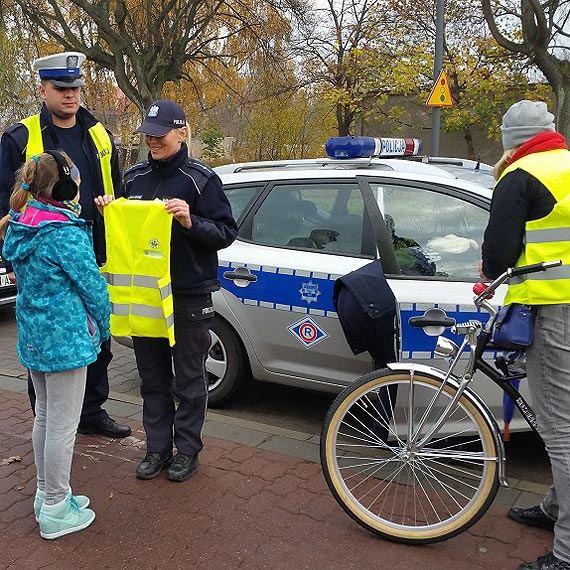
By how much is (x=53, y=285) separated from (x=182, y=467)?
4.21 ft

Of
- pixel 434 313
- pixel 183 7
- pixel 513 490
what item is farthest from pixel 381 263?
pixel 183 7

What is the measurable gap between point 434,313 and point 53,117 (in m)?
2.34

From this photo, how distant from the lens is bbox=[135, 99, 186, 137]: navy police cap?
10.6ft

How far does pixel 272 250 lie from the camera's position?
13.9 feet

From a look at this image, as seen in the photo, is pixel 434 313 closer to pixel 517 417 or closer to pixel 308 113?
pixel 517 417

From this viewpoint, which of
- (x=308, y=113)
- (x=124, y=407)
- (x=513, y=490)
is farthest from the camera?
(x=308, y=113)

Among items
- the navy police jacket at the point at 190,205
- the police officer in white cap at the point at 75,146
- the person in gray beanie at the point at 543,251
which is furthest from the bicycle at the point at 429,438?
the police officer in white cap at the point at 75,146

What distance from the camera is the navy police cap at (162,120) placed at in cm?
322

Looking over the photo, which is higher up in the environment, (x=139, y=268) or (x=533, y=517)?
(x=139, y=268)

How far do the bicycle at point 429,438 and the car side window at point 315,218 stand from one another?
3.80 feet

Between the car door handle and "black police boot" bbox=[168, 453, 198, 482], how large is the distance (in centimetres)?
117

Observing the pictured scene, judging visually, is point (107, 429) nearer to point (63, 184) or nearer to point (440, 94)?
point (63, 184)

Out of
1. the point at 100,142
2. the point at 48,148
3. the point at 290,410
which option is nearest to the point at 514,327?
the point at 290,410

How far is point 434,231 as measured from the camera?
383 cm
